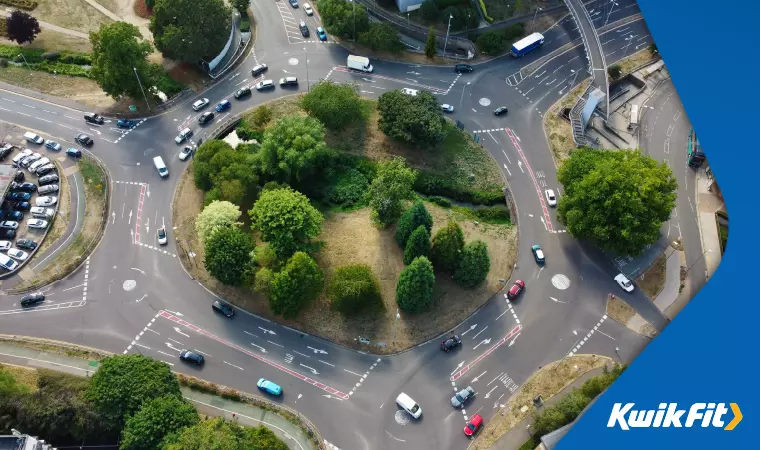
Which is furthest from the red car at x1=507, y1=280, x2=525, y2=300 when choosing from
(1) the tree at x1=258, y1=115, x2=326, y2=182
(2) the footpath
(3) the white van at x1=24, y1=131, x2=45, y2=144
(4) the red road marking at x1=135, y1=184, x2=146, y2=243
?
(3) the white van at x1=24, y1=131, x2=45, y2=144

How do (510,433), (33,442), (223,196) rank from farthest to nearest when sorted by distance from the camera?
(223,196)
(510,433)
(33,442)

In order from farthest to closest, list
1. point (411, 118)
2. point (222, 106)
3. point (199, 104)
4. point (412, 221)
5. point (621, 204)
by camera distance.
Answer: point (199, 104), point (222, 106), point (411, 118), point (412, 221), point (621, 204)

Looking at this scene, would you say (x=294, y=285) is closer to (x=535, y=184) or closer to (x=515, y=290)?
(x=515, y=290)

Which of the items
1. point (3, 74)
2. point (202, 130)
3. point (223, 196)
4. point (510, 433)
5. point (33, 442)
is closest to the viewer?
point (33, 442)

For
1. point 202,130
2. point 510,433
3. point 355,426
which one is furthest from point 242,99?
point 510,433

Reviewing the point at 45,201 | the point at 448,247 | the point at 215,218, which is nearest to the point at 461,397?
the point at 448,247

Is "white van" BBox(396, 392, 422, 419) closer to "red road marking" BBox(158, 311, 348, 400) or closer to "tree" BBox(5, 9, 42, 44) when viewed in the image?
"red road marking" BBox(158, 311, 348, 400)

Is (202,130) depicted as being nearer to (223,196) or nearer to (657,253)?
(223,196)
